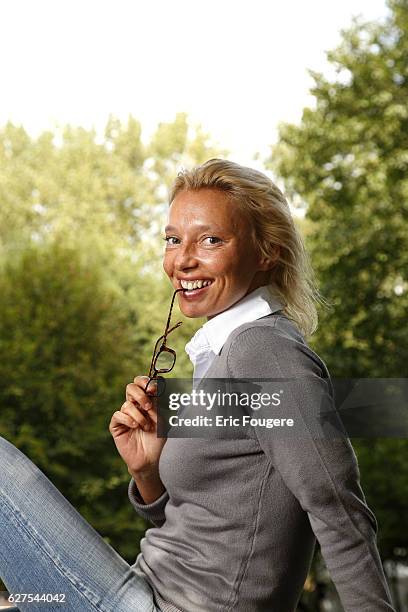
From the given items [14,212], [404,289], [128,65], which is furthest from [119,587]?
[128,65]

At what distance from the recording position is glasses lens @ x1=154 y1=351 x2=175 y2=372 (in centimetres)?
134

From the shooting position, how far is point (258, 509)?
1106mm

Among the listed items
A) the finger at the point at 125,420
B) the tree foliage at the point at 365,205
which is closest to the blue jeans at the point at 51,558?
the finger at the point at 125,420

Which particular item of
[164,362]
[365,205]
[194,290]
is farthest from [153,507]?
[365,205]

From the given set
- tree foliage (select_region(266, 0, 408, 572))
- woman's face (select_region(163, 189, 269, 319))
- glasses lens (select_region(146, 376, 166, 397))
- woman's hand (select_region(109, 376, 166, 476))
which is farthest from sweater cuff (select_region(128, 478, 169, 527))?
tree foliage (select_region(266, 0, 408, 572))

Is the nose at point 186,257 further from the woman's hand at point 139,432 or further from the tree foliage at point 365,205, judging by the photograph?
the tree foliage at point 365,205

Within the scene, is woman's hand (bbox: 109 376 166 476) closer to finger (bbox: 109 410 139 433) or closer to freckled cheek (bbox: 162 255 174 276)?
finger (bbox: 109 410 139 433)

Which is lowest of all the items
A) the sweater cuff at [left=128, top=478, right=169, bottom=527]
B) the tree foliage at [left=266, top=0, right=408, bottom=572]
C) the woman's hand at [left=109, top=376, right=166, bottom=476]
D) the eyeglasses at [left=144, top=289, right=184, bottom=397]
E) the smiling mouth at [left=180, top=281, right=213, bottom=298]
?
the sweater cuff at [left=128, top=478, right=169, bottom=527]

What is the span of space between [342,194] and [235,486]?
8425 mm

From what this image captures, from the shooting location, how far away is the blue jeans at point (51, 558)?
114 cm

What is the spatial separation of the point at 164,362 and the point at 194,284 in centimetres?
13

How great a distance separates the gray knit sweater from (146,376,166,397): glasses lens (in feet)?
0.44

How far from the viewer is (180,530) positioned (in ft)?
3.78

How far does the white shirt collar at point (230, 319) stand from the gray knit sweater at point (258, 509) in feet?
0.34
